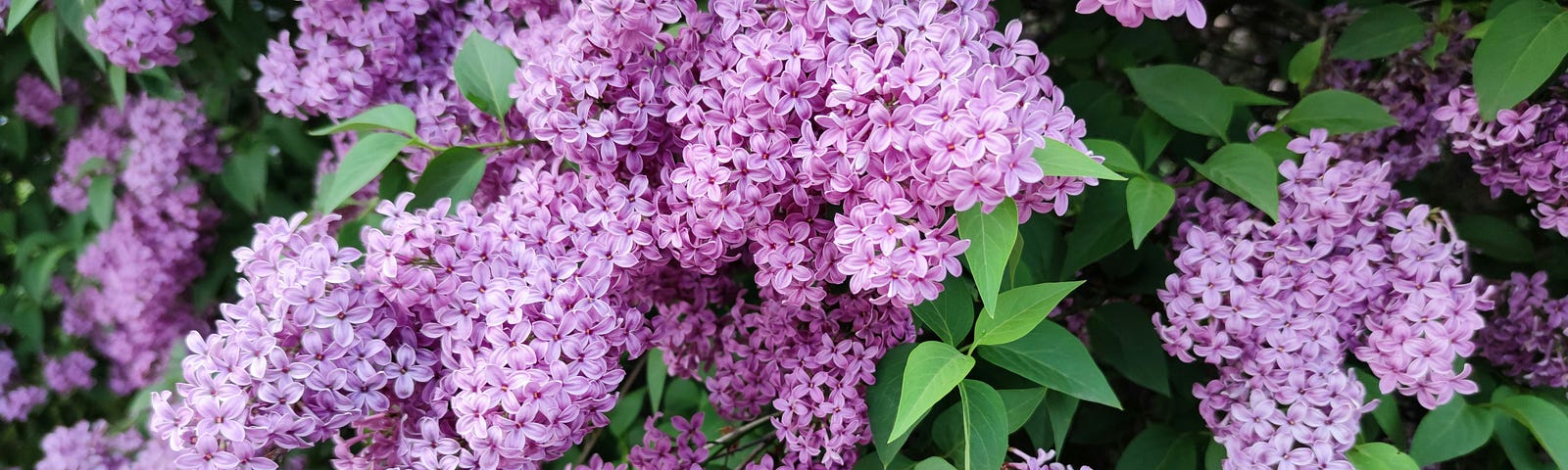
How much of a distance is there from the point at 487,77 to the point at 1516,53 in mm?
1332

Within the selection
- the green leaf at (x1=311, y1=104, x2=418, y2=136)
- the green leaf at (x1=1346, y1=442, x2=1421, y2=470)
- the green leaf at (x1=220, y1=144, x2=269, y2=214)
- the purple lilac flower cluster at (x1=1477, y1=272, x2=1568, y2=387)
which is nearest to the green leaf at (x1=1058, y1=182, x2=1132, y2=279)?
the green leaf at (x1=1346, y1=442, x2=1421, y2=470)

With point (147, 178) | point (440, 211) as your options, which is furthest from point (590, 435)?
point (147, 178)

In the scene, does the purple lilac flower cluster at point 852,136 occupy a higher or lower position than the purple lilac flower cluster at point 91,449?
higher

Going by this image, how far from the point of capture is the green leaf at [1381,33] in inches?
57.2

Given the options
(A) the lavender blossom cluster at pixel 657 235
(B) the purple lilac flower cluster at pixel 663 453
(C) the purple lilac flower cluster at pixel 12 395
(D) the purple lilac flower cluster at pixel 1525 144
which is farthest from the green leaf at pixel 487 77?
(C) the purple lilac flower cluster at pixel 12 395

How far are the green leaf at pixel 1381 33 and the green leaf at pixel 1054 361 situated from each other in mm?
705

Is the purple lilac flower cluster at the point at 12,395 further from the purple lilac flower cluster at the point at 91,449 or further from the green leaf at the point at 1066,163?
the green leaf at the point at 1066,163

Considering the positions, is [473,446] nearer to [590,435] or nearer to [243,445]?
[243,445]

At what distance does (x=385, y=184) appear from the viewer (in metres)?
1.51

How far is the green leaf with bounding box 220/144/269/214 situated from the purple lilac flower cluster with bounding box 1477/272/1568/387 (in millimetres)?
2367

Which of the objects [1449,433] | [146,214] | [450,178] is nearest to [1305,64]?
[1449,433]

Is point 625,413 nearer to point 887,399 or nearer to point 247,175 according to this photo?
point 887,399

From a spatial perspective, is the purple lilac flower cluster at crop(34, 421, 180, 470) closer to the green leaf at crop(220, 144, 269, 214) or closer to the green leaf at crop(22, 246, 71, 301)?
the green leaf at crop(22, 246, 71, 301)

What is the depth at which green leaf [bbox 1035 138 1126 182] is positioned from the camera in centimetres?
90
